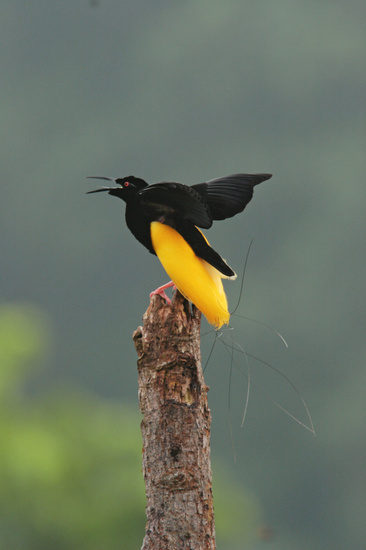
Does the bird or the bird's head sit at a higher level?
the bird's head

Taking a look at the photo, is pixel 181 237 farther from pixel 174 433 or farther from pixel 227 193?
pixel 174 433

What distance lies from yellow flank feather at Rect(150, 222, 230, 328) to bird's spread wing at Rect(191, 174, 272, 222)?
254mm

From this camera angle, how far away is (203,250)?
2.09 m

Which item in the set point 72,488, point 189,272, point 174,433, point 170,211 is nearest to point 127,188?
point 170,211

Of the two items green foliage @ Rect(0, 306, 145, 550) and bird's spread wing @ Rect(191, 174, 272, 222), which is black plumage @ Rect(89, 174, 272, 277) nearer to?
bird's spread wing @ Rect(191, 174, 272, 222)

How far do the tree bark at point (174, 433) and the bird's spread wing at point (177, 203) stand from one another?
0.93 feet

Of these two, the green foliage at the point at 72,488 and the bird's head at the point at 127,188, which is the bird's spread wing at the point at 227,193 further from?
the green foliage at the point at 72,488

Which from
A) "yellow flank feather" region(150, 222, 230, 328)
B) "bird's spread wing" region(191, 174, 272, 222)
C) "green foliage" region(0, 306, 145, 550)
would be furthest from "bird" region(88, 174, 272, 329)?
"green foliage" region(0, 306, 145, 550)

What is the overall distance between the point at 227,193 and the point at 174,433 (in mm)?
853

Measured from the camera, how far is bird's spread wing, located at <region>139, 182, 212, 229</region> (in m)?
2.04

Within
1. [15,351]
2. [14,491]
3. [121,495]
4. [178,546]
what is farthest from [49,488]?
[178,546]

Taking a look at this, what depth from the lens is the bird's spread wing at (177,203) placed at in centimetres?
204

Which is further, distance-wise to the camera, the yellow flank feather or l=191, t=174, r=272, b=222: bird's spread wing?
l=191, t=174, r=272, b=222: bird's spread wing

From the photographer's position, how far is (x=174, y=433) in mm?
1951
